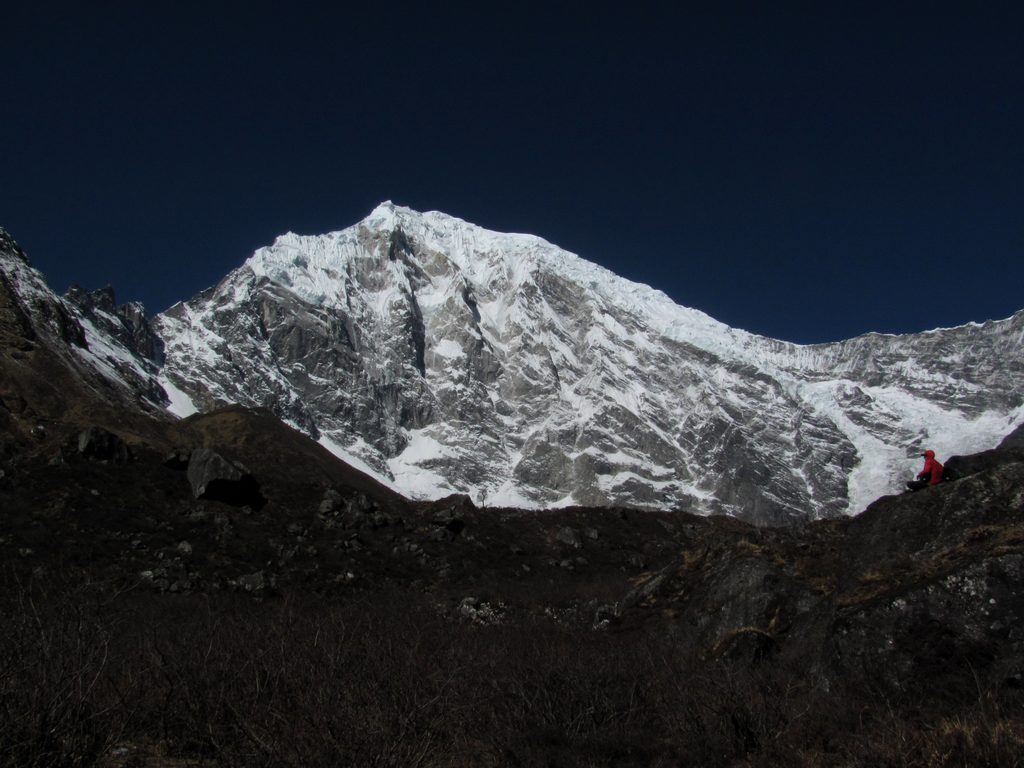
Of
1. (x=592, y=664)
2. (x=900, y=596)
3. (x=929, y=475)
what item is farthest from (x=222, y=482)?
(x=900, y=596)

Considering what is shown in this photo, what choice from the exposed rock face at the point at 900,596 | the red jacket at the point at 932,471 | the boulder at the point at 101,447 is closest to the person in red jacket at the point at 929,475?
the red jacket at the point at 932,471

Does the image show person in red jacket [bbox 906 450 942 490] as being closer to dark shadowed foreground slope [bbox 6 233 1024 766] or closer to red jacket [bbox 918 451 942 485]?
red jacket [bbox 918 451 942 485]

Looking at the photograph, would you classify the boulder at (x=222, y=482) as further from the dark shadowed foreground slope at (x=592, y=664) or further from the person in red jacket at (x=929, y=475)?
the person in red jacket at (x=929, y=475)

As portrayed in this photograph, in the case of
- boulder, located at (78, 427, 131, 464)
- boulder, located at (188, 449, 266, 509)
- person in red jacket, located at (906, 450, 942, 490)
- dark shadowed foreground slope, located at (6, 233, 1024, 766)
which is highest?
boulder, located at (78, 427, 131, 464)

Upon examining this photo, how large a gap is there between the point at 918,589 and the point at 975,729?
2.54 metres

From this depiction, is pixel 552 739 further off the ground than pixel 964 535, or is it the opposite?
pixel 964 535

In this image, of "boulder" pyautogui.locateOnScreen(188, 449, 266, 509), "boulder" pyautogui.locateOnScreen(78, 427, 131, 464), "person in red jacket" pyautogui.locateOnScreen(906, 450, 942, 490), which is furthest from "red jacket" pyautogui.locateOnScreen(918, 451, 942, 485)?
"boulder" pyautogui.locateOnScreen(78, 427, 131, 464)

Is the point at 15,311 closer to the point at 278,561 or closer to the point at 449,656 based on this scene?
the point at 278,561

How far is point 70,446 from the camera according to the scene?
28953mm

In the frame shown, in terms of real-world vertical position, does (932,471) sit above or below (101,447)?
below

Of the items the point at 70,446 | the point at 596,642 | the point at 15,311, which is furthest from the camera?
the point at 15,311

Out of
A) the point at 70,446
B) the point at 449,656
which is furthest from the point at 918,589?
the point at 70,446

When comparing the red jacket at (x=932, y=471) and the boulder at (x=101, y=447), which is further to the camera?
the boulder at (x=101, y=447)

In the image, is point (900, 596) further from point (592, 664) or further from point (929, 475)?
point (929, 475)
